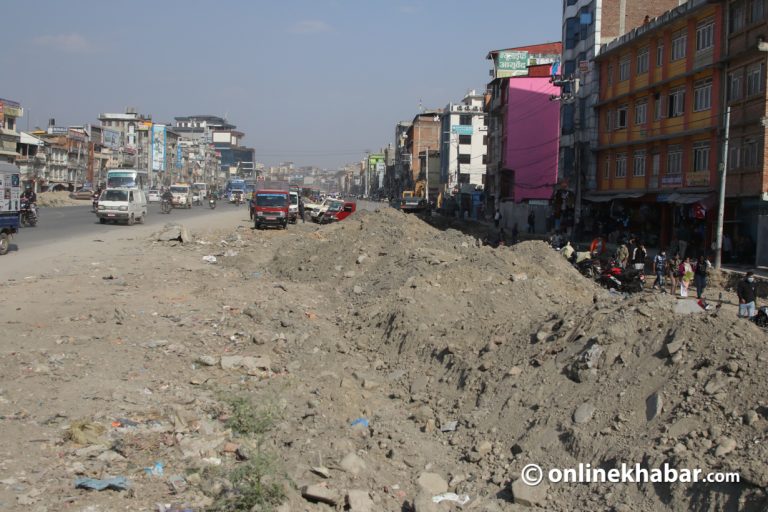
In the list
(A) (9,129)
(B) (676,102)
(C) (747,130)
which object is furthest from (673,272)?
(A) (9,129)

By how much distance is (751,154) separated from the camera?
89.5 ft

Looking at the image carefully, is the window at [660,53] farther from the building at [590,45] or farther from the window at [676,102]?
the building at [590,45]

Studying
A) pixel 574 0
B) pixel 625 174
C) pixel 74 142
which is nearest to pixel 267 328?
pixel 625 174

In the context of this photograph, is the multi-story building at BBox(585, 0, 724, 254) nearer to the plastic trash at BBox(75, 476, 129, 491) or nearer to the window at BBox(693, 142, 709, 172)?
the window at BBox(693, 142, 709, 172)

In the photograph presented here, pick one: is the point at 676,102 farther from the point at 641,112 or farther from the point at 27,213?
the point at 27,213

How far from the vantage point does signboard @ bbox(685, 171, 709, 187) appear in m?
30.8

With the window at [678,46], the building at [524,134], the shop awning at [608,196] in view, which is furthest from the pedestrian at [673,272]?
→ the building at [524,134]

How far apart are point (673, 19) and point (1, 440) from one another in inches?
1289

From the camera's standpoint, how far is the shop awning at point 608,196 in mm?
36344

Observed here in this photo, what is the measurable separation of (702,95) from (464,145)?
67.4m

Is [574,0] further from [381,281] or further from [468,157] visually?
[468,157]

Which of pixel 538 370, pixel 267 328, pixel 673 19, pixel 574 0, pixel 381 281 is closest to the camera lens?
pixel 538 370

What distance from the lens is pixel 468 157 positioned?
9800 cm

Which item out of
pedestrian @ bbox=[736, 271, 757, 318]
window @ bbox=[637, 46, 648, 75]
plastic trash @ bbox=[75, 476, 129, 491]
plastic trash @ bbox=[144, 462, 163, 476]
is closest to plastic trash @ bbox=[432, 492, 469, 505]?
plastic trash @ bbox=[144, 462, 163, 476]
